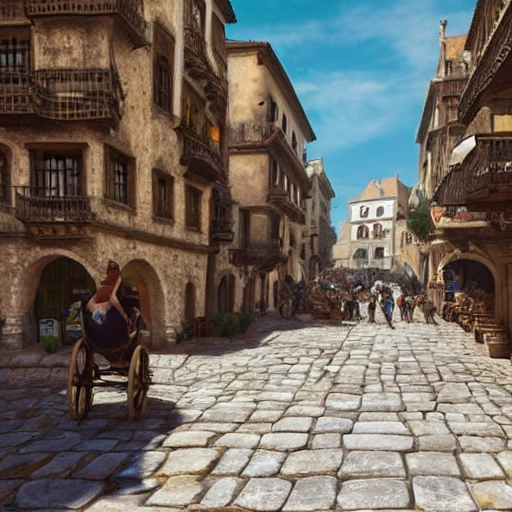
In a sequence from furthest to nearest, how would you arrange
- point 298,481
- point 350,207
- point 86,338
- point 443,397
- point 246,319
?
point 350,207
point 246,319
point 443,397
point 86,338
point 298,481

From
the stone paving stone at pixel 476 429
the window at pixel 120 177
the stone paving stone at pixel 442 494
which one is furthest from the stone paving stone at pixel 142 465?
the window at pixel 120 177

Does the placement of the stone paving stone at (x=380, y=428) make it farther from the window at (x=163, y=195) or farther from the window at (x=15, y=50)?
the window at (x=15, y=50)

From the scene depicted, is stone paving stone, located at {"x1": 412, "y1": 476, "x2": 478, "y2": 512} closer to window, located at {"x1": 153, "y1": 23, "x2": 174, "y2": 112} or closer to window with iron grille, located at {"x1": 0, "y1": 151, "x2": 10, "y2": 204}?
window with iron grille, located at {"x1": 0, "y1": 151, "x2": 10, "y2": 204}

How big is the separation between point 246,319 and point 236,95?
13.0 m

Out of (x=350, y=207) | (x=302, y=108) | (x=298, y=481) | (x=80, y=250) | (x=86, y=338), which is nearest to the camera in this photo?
(x=298, y=481)

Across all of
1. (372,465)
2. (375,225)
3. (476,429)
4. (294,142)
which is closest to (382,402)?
(476,429)

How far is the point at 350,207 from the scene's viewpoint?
81000 mm

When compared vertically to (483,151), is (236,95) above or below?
above

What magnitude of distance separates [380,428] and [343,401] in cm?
169

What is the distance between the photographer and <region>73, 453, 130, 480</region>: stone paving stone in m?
5.50

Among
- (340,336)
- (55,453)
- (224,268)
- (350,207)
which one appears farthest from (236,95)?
(350,207)

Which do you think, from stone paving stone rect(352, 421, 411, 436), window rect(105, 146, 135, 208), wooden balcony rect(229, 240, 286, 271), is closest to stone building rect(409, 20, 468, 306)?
wooden balcony rect(229, 240, 286, 271)

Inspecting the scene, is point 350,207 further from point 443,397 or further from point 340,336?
point 443,397

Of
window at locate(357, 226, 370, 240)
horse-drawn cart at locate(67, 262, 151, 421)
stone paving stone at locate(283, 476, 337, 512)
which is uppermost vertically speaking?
window at locate(357, 226, 370, 240)
